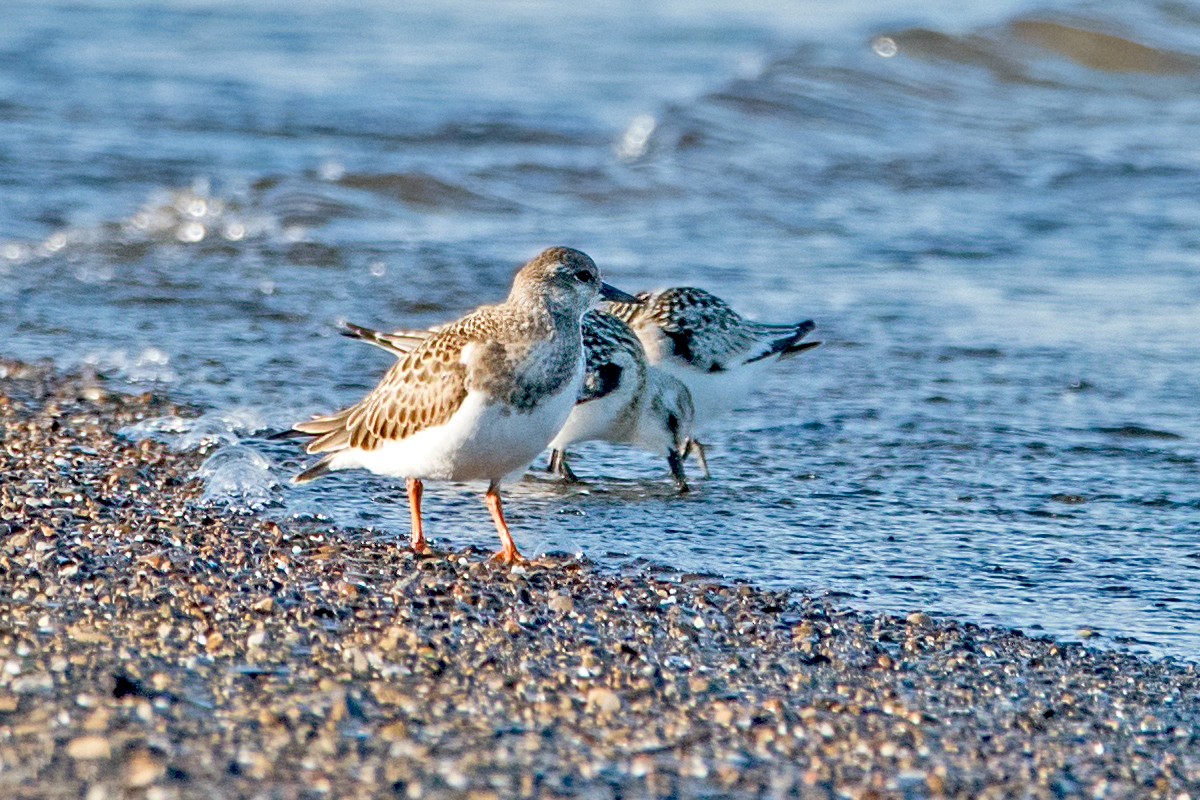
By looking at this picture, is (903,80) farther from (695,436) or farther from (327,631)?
(327,631)

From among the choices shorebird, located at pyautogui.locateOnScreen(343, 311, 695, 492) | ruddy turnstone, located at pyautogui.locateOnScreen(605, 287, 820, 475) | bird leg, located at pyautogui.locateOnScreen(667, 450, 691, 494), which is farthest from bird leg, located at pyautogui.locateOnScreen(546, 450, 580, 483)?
ruddy turnstone, located at pyautogui.locateOnScreen(605, 287, 820, 475)

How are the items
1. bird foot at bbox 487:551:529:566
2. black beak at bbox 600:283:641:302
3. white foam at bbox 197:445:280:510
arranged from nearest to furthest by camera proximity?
bird foot at bbox 487:551:529:566 < black beak at bbox 600:283:641:302 < white foam at bbox 197:445:280:510

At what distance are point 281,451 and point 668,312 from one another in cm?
161

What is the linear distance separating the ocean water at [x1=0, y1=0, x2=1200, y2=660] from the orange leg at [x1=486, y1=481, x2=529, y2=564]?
0.26 meters

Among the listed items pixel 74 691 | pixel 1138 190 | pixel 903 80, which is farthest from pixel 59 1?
pixel 74 691

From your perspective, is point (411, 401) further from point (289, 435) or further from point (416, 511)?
point (289, 435)

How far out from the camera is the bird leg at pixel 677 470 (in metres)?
5.89

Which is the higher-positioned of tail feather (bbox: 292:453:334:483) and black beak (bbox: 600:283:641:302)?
black beak (bbox: 600:283:641:302)

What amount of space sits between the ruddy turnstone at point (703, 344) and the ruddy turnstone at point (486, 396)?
1.35 m

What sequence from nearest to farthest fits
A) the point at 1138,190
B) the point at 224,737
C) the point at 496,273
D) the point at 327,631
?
1. the point at 224,737
2. the point at 327,631
3. the point at 496,273
4. the point at 1138,190

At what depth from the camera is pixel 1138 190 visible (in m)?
11.5

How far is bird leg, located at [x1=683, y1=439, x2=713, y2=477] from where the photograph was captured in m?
6.11

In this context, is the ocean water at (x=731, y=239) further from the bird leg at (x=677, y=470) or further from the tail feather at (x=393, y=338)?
the tail feather at (x=393, y=338)

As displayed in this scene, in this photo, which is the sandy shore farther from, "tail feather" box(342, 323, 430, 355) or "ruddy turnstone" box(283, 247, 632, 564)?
"tail feather" box(342, 323, 430, 355)
